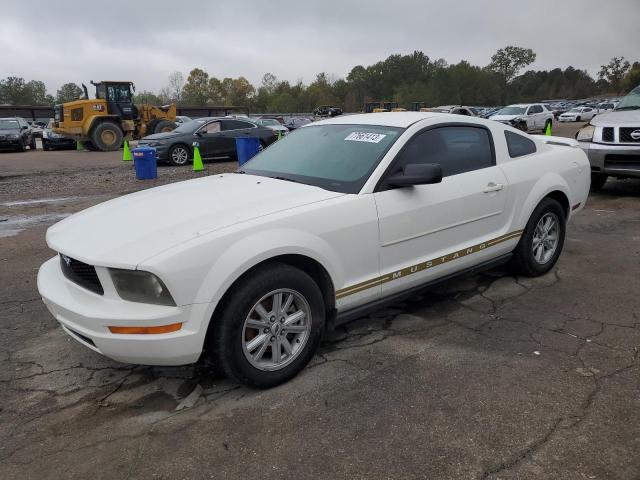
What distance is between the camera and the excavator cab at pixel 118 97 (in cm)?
2200

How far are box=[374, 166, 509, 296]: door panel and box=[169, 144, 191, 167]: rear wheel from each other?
1247 cm

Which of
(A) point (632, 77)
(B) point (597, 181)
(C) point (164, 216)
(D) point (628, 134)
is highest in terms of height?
(A) point (632, 77)

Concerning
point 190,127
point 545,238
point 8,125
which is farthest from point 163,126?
point 545,238

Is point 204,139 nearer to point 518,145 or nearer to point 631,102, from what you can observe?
point 631,102

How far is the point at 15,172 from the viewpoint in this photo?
1462cm

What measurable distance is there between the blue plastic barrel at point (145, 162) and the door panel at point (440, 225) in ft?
31.3

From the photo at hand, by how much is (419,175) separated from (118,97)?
865 inches

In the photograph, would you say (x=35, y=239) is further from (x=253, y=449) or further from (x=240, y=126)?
(x=240, y=126)

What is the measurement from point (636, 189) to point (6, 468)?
10.2m

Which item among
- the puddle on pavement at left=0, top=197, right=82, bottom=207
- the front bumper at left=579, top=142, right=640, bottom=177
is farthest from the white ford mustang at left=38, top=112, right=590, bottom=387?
the puddle on pavement at left=0, top=197, right=82, bottom=207

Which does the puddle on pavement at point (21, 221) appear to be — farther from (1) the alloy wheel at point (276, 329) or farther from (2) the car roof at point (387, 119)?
(1) the alloy wheel at point (276, 329)

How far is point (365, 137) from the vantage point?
3.74m

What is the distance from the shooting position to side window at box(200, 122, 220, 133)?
51.5 feet

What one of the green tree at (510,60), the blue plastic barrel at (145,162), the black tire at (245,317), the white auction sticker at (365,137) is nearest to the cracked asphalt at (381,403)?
the black tire at (245,317)
